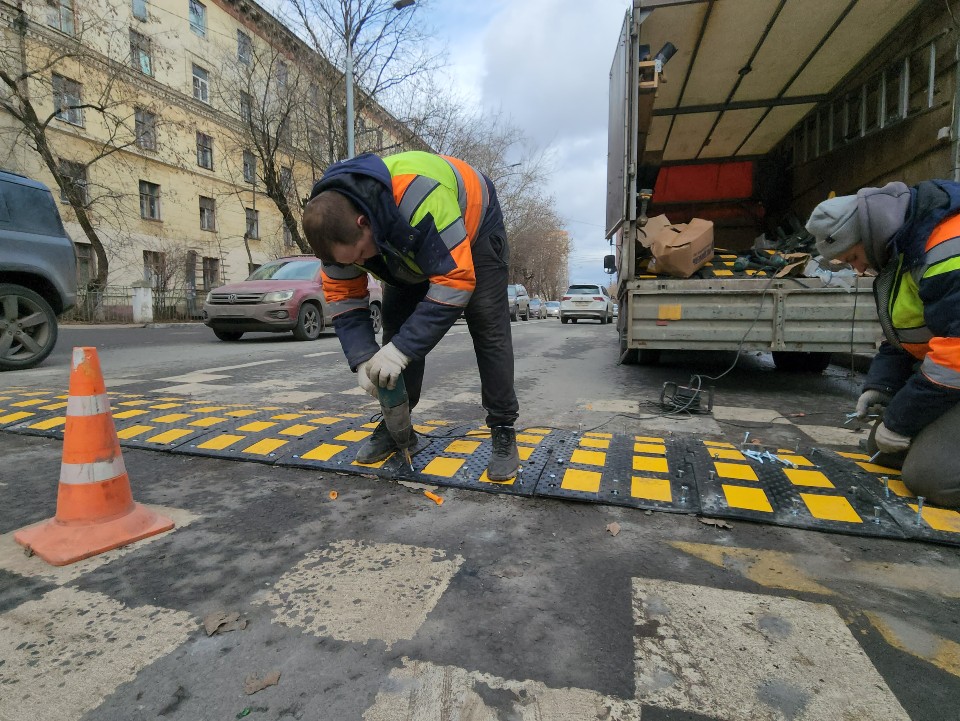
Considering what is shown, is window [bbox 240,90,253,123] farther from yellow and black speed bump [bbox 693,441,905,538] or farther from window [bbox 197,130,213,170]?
yellow and black speed bump [bbox 693,441,905,538]

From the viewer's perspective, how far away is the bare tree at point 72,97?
14.6m

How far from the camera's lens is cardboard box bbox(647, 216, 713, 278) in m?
5.11

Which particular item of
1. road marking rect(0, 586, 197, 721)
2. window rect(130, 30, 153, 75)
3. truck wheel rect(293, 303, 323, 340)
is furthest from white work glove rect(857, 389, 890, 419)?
window rect(130, 30, 153, 75)

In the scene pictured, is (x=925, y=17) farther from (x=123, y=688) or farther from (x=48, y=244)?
(x=48, y=244)

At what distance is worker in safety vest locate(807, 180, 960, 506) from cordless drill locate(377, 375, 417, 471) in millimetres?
2057

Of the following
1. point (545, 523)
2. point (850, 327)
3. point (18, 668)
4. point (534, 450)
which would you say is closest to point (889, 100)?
point (850, 327)

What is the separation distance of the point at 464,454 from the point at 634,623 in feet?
5.08

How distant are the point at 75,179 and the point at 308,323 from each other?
11915 millimetres

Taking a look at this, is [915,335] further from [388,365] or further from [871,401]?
[388,365]

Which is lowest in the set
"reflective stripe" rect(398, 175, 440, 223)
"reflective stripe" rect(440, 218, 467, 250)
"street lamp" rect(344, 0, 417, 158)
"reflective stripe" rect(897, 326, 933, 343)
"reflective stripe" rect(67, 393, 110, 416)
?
"reflective stripe" rect(67, 393, 110, 416)

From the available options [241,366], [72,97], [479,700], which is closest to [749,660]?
[479,700]

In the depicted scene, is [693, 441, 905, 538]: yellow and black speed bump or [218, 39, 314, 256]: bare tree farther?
[218, 39, 314, 256]: bare tree

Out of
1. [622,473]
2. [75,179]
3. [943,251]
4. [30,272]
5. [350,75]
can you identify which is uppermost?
[350,75]

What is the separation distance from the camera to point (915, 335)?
248cm
